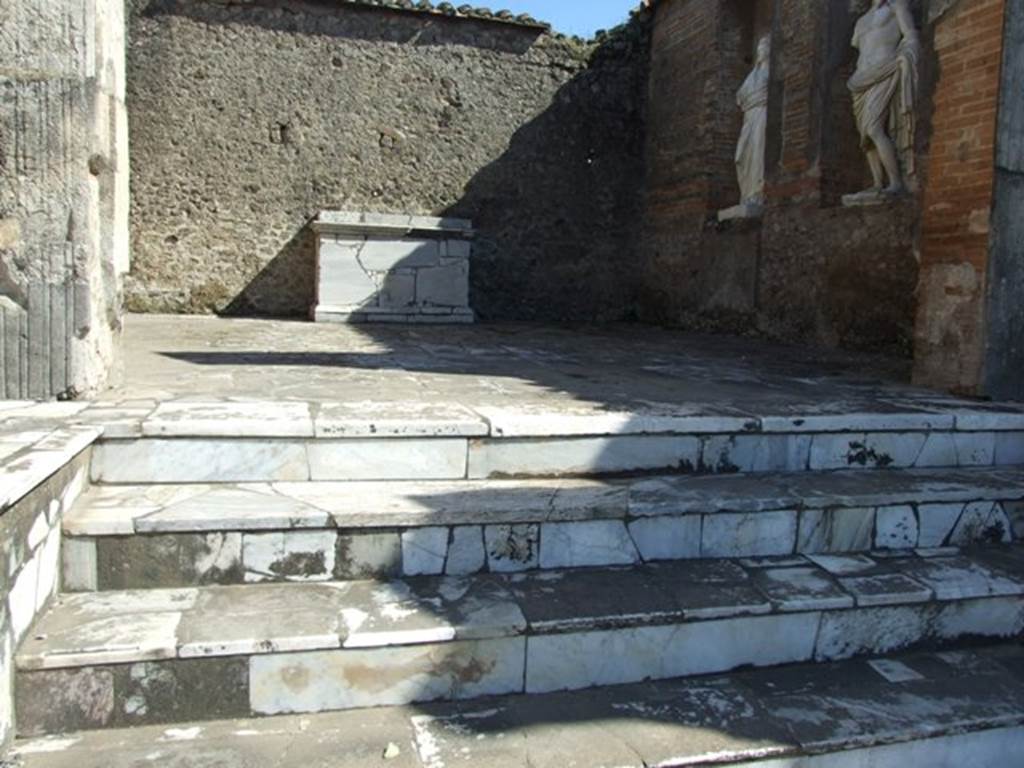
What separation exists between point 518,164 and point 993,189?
22.6ft

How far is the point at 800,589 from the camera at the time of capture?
2.69 m

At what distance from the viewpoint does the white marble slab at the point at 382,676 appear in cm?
219

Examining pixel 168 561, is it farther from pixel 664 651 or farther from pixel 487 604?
pixel 664 651

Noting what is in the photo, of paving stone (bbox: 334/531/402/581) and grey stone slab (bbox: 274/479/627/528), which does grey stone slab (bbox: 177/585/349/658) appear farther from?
grey stone slab (bbox: 274/479/627/528)

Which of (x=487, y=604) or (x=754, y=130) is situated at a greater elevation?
(x=754, y=130)

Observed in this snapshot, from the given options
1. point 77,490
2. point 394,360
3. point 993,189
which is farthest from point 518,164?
point 77,490

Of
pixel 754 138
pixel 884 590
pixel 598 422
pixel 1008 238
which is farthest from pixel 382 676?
pixel 754 138

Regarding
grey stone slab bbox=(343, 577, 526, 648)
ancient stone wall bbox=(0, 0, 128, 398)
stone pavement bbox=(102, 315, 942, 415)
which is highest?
ancient stone wall bbox=(0, 0, 128, 398)

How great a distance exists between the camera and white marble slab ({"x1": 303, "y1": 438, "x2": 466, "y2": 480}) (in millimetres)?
2938

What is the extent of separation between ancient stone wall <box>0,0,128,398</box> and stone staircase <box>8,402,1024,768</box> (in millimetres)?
553

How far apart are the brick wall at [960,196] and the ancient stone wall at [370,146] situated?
20.6ft

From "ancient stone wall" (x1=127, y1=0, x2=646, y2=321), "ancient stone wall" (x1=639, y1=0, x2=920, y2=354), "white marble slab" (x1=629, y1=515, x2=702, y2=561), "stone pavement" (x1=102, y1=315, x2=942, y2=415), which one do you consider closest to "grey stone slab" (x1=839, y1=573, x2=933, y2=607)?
"white marble slab" (x1=629, y1=515, x2=702, y2=561)

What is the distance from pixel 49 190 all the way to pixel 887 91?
5.93m

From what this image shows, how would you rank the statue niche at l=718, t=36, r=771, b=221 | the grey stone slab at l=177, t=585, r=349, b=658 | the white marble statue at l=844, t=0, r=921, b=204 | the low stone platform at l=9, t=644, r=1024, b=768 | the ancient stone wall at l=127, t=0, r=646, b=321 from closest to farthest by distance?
the low stone platform at l=9, t=644, r=1024, b=768 < the grey stone slab at l=177, t=585, r=349, b=658 < the white marble statue at l=844, t=0, r=921, b=204 < the statue niche at l=718, t=36, r=771, b=221 < the ancient stone wall at l=127, t=0, r=646, b=321
